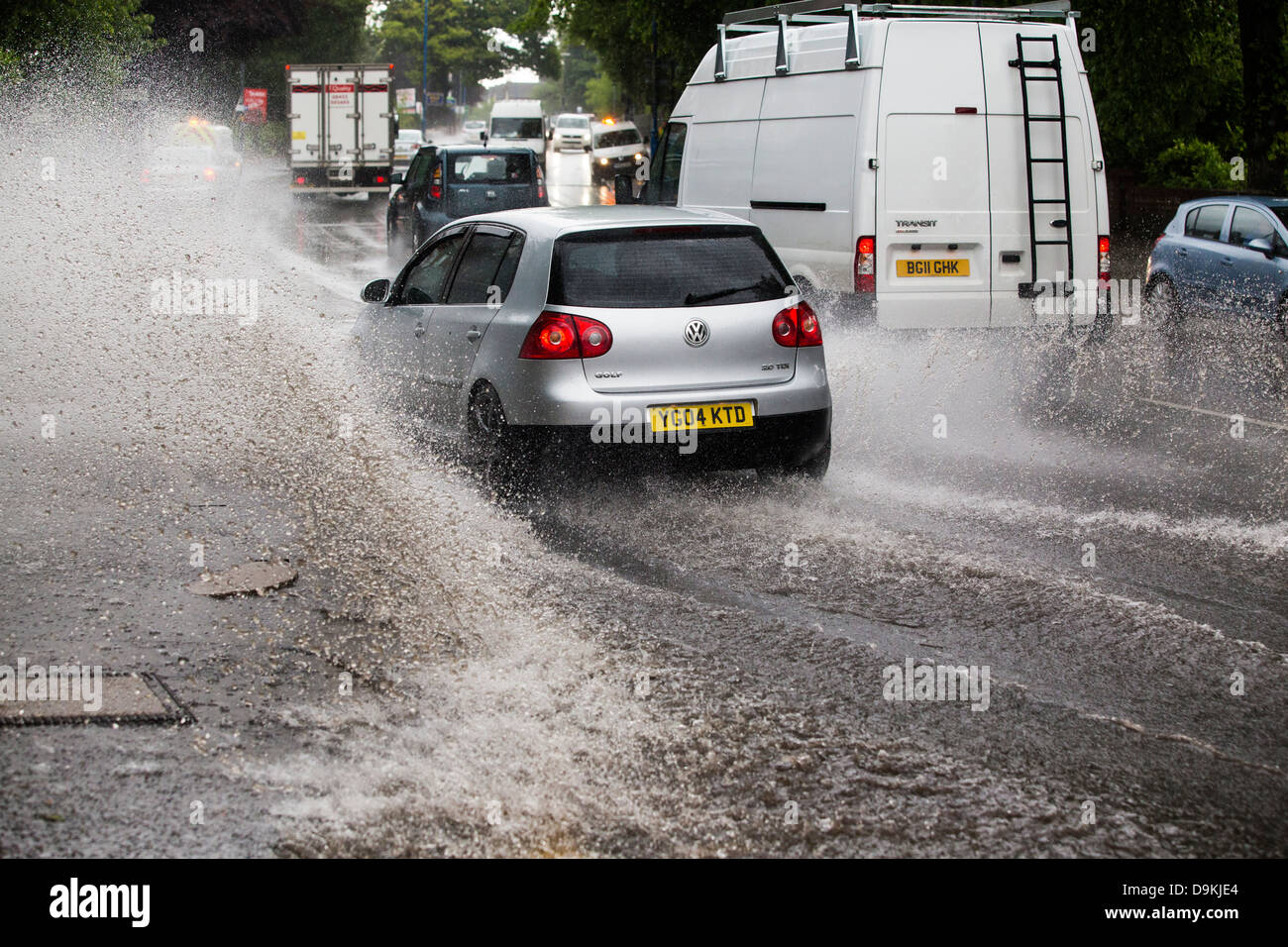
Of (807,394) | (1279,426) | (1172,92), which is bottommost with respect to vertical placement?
(1279,426)

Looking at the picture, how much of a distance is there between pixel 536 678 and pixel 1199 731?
2.09m

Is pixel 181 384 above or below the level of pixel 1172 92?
below

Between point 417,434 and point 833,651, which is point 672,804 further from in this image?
point 417,434

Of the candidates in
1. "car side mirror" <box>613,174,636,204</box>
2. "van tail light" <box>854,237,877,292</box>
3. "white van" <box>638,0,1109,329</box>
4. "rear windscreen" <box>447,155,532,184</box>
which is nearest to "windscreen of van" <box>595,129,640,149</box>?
"rear windscreen" <box>447,155,532,184</box>

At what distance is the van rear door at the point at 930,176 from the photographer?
10.1 m

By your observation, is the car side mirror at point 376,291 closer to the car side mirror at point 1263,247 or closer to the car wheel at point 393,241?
the car side mirror at point 1263,247

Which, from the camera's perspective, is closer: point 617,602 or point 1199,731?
point 1199,731

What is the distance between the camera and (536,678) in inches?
181

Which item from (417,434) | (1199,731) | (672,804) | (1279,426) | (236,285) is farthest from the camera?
(236,285)

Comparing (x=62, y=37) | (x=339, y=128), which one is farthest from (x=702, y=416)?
(x=339, y=128)

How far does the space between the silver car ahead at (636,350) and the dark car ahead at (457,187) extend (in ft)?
44.3

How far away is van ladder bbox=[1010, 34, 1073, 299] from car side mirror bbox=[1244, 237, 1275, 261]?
3.83 metres
